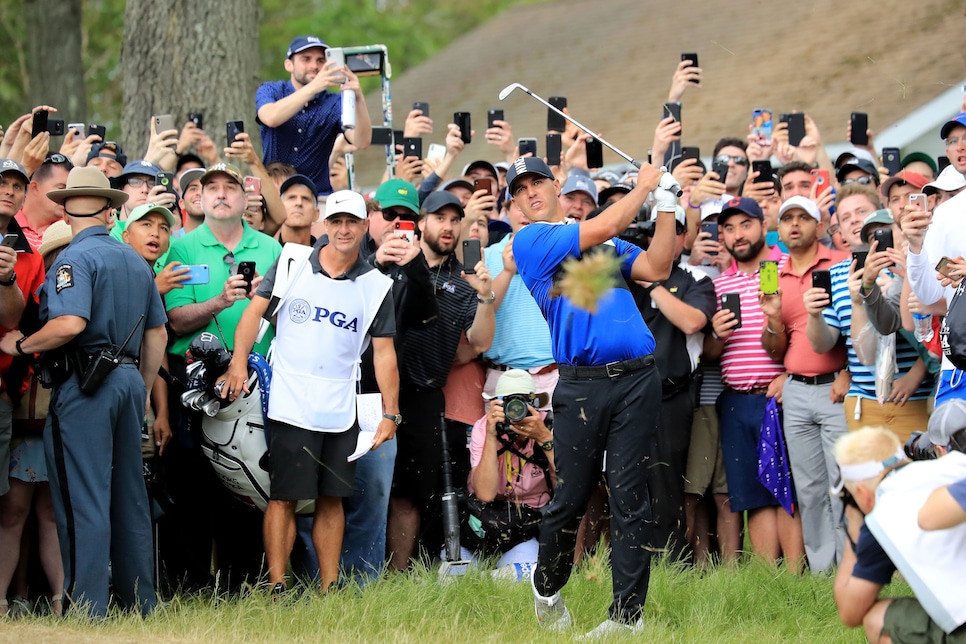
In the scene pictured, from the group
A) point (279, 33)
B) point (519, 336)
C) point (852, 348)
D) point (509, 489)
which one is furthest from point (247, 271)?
point (279, 33)

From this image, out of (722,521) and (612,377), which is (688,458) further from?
(612,377)

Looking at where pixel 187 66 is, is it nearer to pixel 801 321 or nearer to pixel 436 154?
pixel 436 154

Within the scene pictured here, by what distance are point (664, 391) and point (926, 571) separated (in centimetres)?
372

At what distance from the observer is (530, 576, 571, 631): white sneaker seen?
7037 mm

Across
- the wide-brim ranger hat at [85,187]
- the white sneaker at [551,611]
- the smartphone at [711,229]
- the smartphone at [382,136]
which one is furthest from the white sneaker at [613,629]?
the smartphone at [382,136]

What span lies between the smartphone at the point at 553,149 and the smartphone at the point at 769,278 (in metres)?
1.85

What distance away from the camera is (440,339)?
882 centimetres

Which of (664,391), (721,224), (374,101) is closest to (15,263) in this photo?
(664,391)

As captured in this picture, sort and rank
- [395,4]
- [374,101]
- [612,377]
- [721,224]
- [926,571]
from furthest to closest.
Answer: [395,4]
[374,101]
[721,224]
[612,377]
[926,571]

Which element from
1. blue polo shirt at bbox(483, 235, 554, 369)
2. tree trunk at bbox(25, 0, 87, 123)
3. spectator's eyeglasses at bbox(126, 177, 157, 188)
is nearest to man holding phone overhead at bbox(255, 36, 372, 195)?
spectator's eyeglasses at bbox(126, 177, 157, 188)

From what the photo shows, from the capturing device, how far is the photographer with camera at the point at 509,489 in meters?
8.36

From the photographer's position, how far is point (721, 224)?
9.30m

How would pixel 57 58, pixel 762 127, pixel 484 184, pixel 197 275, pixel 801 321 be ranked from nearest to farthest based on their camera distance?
pixel 197 275
pixel 801 321
pixel 484 184
pixel 762 127
pixel 57 58

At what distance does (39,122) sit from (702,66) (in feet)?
49.3
